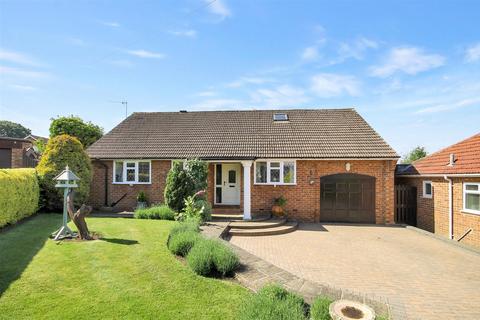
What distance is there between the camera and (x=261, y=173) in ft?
46.9

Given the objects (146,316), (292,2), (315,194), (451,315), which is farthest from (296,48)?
(146,316)

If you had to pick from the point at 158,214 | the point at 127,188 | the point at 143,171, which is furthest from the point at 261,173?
the point at 127,188

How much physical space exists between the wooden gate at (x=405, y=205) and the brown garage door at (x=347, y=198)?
185cm

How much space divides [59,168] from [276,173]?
1021 cm

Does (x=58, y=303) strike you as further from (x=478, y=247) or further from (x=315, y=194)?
(x=478, y=247)

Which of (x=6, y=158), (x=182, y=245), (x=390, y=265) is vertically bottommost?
(x=390, y=265)

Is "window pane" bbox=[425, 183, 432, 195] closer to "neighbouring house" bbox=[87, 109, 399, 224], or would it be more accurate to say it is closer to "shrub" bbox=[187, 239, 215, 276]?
"neighbouring house" bbox=[87, 109, 399, 224]

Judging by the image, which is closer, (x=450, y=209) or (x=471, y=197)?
(x=471, y=197)

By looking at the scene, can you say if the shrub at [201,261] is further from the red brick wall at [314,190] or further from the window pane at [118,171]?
the window pane at [118,171]

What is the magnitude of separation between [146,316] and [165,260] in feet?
7.00

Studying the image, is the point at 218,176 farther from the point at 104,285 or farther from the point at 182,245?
the point at 104,285

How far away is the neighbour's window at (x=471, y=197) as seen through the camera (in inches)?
397

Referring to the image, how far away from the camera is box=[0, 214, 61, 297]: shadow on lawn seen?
5325 millimetres

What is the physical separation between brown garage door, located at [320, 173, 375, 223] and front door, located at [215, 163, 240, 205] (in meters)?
4.48
